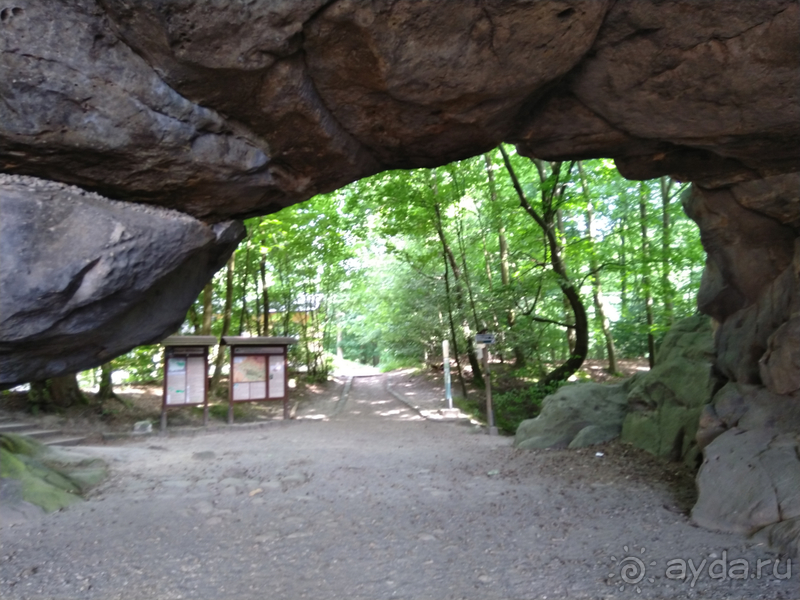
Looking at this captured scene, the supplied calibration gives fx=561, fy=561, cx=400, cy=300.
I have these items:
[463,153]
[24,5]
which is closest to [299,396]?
[463,153]

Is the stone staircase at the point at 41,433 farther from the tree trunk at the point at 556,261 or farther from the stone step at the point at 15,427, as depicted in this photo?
the tree trunk at the point at 556,261

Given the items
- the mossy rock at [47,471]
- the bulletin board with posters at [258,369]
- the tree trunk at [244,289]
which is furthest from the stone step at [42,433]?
the tree trunk at [244,289]

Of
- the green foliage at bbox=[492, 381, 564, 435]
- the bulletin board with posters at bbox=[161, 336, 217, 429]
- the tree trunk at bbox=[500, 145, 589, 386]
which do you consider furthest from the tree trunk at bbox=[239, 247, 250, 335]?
the green foliage at bbox=[492, 381, 564, 435]

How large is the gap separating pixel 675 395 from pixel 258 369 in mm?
10139

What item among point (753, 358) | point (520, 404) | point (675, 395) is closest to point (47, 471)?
point (675, 395)

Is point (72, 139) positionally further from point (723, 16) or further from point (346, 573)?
point (723, 16)

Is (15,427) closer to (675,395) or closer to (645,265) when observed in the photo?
(675,395)

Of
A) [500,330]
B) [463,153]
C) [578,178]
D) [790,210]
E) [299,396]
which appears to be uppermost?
[578,178]

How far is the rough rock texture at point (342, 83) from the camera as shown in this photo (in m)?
4.28

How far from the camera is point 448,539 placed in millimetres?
5168

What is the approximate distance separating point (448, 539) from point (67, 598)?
3.03 meters

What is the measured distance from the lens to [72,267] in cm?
459

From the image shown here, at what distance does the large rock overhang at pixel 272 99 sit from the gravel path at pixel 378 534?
1865mm

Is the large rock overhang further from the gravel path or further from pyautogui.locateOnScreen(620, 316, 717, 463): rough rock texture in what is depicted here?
pyautogui.locateOnScreen(620, 316, 717, 463): rough rock texture
